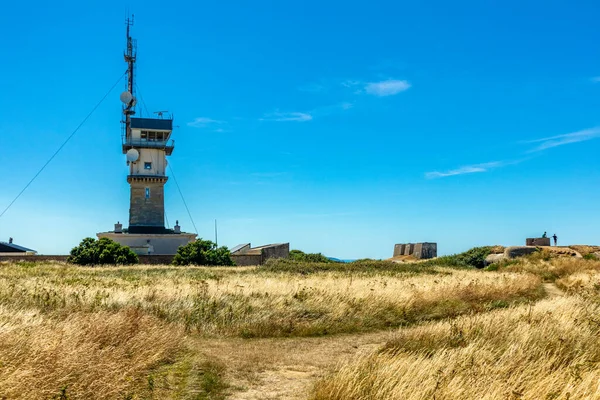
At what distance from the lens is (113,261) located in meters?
41.3

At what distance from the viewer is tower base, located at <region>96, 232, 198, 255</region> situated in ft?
175

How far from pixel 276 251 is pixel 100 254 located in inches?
598

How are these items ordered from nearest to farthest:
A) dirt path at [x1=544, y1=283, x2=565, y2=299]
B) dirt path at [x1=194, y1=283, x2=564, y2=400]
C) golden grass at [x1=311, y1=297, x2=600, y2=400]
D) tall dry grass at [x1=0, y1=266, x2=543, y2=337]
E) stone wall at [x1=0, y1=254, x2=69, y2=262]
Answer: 1. golden grass at [x1=311, y1=297, x2=600, y2=400]
2. dirt path at [x1=194, y1=283, x2=564, y2=400]
3. tall dry grass at [x1=0, y1=266, x2=543, y2=337]
4. dirt path at [x1=544, y1=283, x2=565, y2=299]
5. stone wall at [x1=0, y1=254, x2=69, y2=262]

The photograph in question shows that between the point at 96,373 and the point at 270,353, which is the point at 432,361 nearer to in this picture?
the point at 270,353

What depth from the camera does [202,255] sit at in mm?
41844

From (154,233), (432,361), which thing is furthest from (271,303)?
(154,233)

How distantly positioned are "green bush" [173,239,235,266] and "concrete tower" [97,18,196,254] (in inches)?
491

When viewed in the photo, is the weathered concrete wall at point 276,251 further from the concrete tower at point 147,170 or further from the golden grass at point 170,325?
the golden grass at point 170,325

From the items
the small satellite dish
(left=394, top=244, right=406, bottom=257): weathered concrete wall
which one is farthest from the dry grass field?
the small satellite dish

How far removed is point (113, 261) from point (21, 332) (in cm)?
3585

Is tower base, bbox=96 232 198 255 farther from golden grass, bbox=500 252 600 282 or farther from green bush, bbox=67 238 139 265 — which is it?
golden grass, bbox=500 252 600 282

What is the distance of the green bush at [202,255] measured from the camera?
4172cm

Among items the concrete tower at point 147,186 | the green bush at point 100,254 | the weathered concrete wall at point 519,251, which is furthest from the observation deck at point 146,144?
the weathered concrete wall at point 519,251

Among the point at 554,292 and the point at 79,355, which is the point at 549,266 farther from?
the point at 79,355
